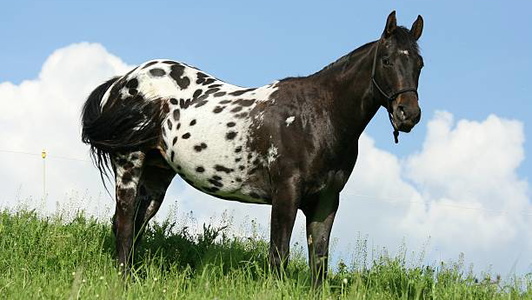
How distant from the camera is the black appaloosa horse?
6.75 m

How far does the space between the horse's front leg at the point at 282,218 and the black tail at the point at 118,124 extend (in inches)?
87.4

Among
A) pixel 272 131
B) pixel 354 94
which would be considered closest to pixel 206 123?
pixel 272 131

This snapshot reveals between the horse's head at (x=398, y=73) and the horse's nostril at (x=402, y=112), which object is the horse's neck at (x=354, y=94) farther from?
the horse's nostril at (x=402, y=112)

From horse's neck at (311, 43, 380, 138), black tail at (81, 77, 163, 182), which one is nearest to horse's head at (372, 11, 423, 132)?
horse's neck at (311, 43, 380, 138)

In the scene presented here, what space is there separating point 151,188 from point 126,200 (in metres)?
0.44

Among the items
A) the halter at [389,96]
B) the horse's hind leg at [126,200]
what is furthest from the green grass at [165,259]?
the halter at [389,96]

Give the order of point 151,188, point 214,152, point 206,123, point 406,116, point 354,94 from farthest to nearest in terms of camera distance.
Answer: point 151,188
point 206,123
point 214,152
point 354,94
point 406,116

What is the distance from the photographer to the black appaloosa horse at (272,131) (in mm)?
6746

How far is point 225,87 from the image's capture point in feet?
27.2

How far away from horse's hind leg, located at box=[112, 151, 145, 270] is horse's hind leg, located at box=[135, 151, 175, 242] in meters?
0.17

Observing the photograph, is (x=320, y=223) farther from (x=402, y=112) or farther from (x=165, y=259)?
(x=165, y=259)

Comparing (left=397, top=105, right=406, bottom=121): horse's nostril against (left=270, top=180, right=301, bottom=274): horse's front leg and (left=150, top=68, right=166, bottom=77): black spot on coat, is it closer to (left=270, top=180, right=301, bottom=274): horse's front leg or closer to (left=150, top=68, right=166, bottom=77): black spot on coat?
(left=270, top=180, right=301, bottom=274): horse's front leg

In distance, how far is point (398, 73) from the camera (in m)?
6.58

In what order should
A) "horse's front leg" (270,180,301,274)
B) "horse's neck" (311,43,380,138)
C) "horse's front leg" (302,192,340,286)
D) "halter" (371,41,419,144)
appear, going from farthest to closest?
"horse's front leg" (302,192,340,286), "horse's neck" (311,43,380,138), "horse's front leg" (270,180,301,274), "halter" (371,41,419,144)
